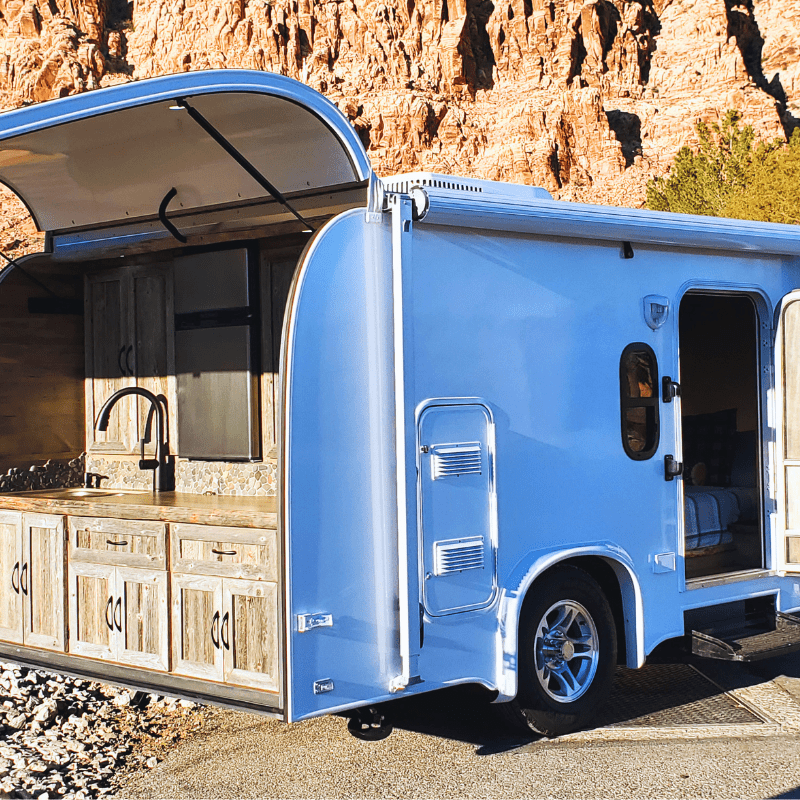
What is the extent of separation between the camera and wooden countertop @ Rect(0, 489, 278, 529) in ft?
16.0

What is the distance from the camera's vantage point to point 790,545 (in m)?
6.46

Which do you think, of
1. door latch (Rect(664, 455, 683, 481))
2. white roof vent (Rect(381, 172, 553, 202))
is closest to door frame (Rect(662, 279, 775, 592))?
door latch (Rect(664, 455, 683, 481))

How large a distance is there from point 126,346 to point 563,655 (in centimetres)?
331

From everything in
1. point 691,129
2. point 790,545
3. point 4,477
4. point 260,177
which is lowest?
point 790,545

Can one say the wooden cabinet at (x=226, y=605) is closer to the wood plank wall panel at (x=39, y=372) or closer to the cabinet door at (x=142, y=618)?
the cabinet door at (x=142, y=618)

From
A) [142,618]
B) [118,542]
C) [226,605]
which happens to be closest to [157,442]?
[118,542]

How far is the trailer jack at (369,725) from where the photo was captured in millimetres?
4750

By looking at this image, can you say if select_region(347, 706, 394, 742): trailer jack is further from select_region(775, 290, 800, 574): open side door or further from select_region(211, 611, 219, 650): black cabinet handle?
select_region(775, 290, 800, 574): open side door

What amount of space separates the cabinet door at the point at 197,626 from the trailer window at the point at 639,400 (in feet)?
7.63

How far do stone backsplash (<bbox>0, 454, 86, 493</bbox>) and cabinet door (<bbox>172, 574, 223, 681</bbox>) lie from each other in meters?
2.01

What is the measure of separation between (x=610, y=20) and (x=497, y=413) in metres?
79.4

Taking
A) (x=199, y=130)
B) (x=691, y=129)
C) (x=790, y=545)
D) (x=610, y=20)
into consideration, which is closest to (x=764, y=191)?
(x=790, y=545)

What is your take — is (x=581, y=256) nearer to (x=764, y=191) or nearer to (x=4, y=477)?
(x=4, y=477)

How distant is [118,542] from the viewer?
5355 millimetres
